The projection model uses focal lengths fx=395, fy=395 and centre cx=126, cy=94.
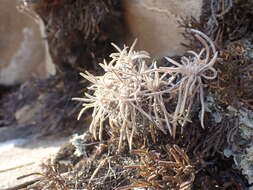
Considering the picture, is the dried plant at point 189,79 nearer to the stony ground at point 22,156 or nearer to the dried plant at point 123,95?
the dried plant at point 123,95

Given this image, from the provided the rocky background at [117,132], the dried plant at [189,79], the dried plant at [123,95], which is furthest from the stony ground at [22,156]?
the dried plant at [189,79]

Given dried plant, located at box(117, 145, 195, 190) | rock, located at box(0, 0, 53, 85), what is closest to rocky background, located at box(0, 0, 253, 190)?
dried plant, located at box(117, 145, 195, 190)

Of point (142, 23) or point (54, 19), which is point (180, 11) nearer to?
point (142, 23)

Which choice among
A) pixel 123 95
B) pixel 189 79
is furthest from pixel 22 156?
pixel 189 79

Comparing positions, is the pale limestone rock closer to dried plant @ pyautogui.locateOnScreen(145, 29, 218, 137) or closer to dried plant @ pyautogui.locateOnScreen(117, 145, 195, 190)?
dried plant @ pyautogui.locateOnScreen(145, 29, 218, 137)

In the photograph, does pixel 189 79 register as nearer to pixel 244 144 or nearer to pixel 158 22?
pixel 244 144

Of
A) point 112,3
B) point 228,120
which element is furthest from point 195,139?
point 112,3

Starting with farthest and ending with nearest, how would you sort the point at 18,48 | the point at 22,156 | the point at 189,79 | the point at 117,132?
the point at 18,48, the point at 22,156, the point at 117,132, the point at 189,79
